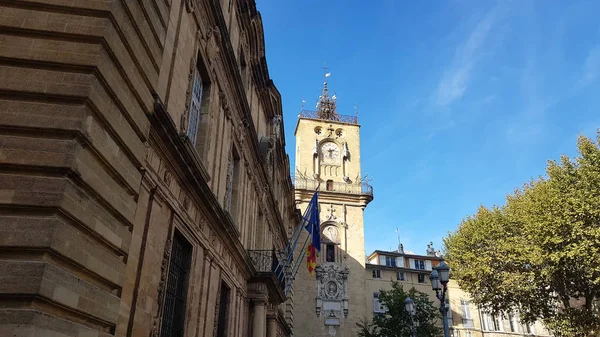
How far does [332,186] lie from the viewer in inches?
1710

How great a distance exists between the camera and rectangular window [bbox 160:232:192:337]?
1024cm

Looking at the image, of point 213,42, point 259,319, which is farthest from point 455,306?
point 213,42

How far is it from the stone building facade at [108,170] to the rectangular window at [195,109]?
0.09 feet

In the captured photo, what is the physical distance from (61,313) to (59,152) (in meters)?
1.85

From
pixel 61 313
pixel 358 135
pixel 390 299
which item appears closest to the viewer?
pixel 61 313

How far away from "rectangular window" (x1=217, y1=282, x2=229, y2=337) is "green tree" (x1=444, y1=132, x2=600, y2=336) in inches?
707

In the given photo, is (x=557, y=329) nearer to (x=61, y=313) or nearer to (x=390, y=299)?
(x=390, y=299)

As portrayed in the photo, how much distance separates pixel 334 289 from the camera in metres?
38.8

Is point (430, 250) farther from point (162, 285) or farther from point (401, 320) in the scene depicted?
point (162, 285)

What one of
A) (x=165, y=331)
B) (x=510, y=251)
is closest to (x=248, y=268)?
(x=165, y=331)

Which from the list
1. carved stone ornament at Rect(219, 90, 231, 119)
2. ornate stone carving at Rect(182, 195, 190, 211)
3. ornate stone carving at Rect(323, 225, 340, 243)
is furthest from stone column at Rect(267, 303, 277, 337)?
ornate stone carving at Rect(323, 225, 340, 243)

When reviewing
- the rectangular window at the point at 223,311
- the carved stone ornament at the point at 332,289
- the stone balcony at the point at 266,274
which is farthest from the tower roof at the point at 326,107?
the rectangular window at the point at 223,311

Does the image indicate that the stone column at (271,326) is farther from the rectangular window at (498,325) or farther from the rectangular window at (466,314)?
the rectangular window at (498,325)

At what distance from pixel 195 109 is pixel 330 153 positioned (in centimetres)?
3347
